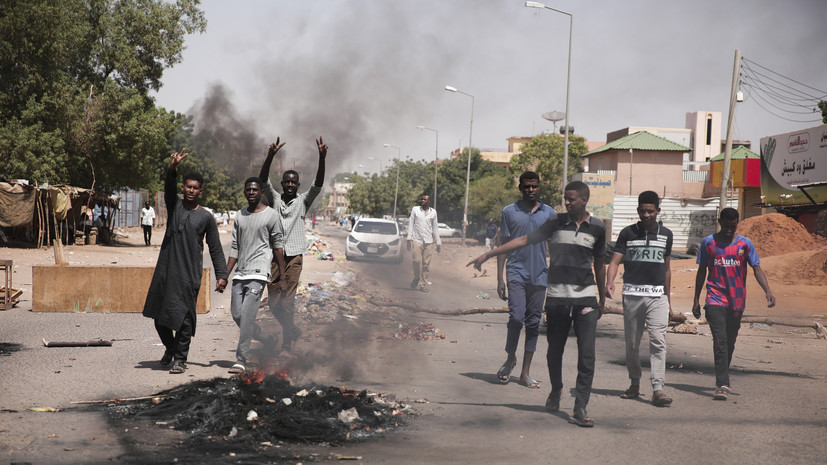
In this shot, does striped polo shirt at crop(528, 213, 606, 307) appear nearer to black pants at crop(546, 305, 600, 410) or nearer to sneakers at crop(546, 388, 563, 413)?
black pants at crop(546, 305, 600, 410)

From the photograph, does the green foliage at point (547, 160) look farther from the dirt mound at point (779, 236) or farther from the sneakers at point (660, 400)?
the sneakers at point (660, 400)

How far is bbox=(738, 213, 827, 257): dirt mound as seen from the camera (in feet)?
97.6

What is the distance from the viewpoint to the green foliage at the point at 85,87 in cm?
2445

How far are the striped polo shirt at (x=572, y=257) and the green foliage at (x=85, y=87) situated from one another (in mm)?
22689

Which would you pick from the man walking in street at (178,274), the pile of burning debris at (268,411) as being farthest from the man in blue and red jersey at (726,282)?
the man walking in street at (178,274)

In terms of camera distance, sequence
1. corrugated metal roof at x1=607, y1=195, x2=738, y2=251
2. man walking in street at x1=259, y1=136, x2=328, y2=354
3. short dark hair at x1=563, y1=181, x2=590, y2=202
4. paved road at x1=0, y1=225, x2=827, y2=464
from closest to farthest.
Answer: paved road at x1=0, y1=225, x2=827, y2=464 < short dark hair at x1=563, y1=181, x2=590, y2=202 < man walking in street at x1=259, y1=136, x2=328, y2=354 < corrugated metal roof at x1=607, y1=195, x2=738, y2=251

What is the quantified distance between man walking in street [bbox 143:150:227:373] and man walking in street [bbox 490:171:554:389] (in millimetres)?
2561

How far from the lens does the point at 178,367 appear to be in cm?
635

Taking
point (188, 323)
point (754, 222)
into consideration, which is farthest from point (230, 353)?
point (754, 222)

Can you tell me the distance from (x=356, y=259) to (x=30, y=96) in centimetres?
1269

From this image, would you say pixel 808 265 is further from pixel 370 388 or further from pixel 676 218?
pixel 676 218

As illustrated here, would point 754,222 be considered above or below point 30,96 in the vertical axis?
below

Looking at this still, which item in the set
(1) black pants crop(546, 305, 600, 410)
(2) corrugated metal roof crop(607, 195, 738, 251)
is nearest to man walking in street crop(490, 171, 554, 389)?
(1) black pants crop(546, 305, 600, 410)

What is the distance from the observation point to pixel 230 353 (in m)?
7.61
